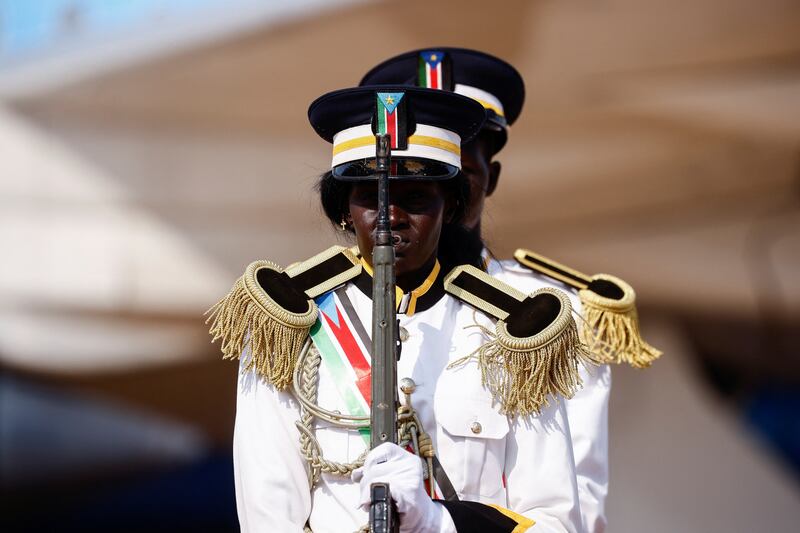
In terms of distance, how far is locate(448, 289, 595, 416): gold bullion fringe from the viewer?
1996 mm

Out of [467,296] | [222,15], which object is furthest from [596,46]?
[467,296]

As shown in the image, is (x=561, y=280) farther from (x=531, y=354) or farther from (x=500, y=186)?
(x=500, y=186)

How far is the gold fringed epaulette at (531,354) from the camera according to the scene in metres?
2.00

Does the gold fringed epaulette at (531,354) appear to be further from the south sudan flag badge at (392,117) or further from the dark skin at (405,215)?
the south sudan flag badge at (392,117)

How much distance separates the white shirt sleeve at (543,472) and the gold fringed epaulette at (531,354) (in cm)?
4

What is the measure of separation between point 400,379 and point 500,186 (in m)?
4.43

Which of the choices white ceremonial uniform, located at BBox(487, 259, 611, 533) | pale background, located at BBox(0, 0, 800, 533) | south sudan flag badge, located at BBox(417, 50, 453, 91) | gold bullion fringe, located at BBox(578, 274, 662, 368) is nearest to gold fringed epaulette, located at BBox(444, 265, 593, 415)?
white ceremonial uniform, located at BBox(487, 259, 611, 533)

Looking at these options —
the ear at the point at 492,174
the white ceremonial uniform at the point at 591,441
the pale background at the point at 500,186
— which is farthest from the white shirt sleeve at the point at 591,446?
the pale background at the point at 500,186

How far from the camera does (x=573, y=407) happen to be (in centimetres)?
276

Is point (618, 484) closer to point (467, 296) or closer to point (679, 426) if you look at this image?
point (679, 426)

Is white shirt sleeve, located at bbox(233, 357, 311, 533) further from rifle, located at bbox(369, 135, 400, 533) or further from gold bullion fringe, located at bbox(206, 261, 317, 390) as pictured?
rifle, located at bbox(369, 135, 400, 533)

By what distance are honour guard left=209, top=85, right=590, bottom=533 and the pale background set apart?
4.05 m

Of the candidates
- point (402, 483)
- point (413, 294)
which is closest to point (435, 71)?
point (413, 294)

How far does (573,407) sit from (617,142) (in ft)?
12.8
